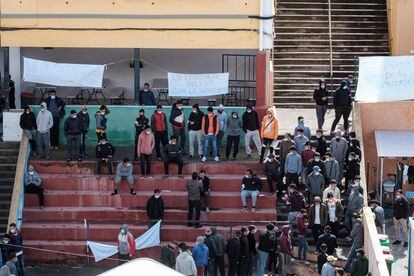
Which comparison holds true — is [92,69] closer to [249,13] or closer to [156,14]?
[156,14]

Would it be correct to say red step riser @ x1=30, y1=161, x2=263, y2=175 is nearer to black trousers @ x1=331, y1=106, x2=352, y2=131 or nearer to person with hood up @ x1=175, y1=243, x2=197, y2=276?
black trousers @ x1=331, y1=106, x2=352, y2=131

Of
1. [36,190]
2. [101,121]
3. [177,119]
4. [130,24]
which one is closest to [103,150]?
[101,121]

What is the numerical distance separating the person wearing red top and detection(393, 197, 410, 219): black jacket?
7.92 ft

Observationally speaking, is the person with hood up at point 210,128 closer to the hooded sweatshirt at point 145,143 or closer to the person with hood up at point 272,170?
the hooded sweatshirt at point 145,143

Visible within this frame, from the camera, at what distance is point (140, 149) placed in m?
29.3

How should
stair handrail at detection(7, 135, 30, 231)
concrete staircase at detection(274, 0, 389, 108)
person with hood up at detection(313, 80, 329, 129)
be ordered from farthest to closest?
concrete staircase at detection(274, 0, 389, 108) < person with hood up at detection(313, 80, 329, 129) < stair handrail at detection(7, 135, 30, 231)

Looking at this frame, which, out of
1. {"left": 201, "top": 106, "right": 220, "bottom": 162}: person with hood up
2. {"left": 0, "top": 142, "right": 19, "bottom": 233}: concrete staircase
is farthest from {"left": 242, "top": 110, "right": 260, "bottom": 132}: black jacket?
{"left": 0, "top": 142, "right": 19, "bottom": 233}: concrete staircase

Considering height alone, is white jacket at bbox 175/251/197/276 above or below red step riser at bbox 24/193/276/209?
below

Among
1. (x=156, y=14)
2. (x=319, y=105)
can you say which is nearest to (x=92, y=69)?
(x=156, y=14)

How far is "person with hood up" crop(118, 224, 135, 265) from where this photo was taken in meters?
26.6

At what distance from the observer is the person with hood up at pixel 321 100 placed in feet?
101

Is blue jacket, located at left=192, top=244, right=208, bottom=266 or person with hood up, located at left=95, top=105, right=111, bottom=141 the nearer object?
blue jacket, located at left=192, top=244, right=208, bottom=266

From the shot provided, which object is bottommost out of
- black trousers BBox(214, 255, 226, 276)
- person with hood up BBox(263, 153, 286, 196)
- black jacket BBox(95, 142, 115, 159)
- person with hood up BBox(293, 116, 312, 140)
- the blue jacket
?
black trousers BBox(214, 255, 226, 276)

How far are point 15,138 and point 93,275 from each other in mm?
5435
